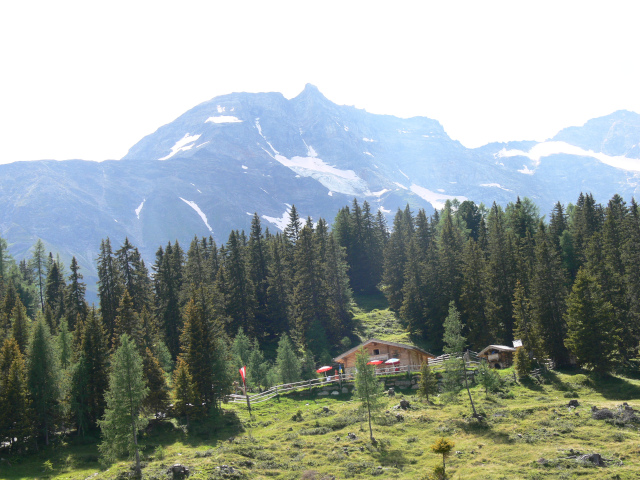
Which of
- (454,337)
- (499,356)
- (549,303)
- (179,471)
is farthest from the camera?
(499,356)

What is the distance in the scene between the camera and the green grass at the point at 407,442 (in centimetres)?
3178

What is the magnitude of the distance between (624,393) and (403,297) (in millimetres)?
48241

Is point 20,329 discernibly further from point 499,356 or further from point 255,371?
point 499,356

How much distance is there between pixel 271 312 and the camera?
Result: 268 ft

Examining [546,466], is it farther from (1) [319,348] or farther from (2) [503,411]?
(1) [319,348]

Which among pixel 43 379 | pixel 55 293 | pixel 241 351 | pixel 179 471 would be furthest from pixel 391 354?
pixel 55 293

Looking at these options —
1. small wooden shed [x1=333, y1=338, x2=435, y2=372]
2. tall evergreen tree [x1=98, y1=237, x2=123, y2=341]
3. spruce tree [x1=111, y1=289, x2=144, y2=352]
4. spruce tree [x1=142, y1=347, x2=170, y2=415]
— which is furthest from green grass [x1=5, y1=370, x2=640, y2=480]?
tall evergreen tree [x1=98, y1=237, x2=123, y2=341]

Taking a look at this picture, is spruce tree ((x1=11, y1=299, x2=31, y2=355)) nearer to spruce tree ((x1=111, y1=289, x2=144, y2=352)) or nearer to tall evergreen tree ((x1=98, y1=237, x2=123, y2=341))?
spruce tree ((x1=111, y1=289, x2=144, y2=352))

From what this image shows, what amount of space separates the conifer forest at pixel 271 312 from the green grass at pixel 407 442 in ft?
10.1

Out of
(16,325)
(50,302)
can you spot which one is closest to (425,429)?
(16,325)

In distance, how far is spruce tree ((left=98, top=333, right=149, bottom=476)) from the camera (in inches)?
1420

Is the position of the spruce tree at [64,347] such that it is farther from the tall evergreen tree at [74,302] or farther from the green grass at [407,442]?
the tall evergreen tree at [74,302]

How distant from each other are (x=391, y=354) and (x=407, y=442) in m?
24.3

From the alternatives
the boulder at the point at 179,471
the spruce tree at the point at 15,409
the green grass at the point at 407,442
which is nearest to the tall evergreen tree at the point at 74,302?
the spruce tree at the point at 15,409
